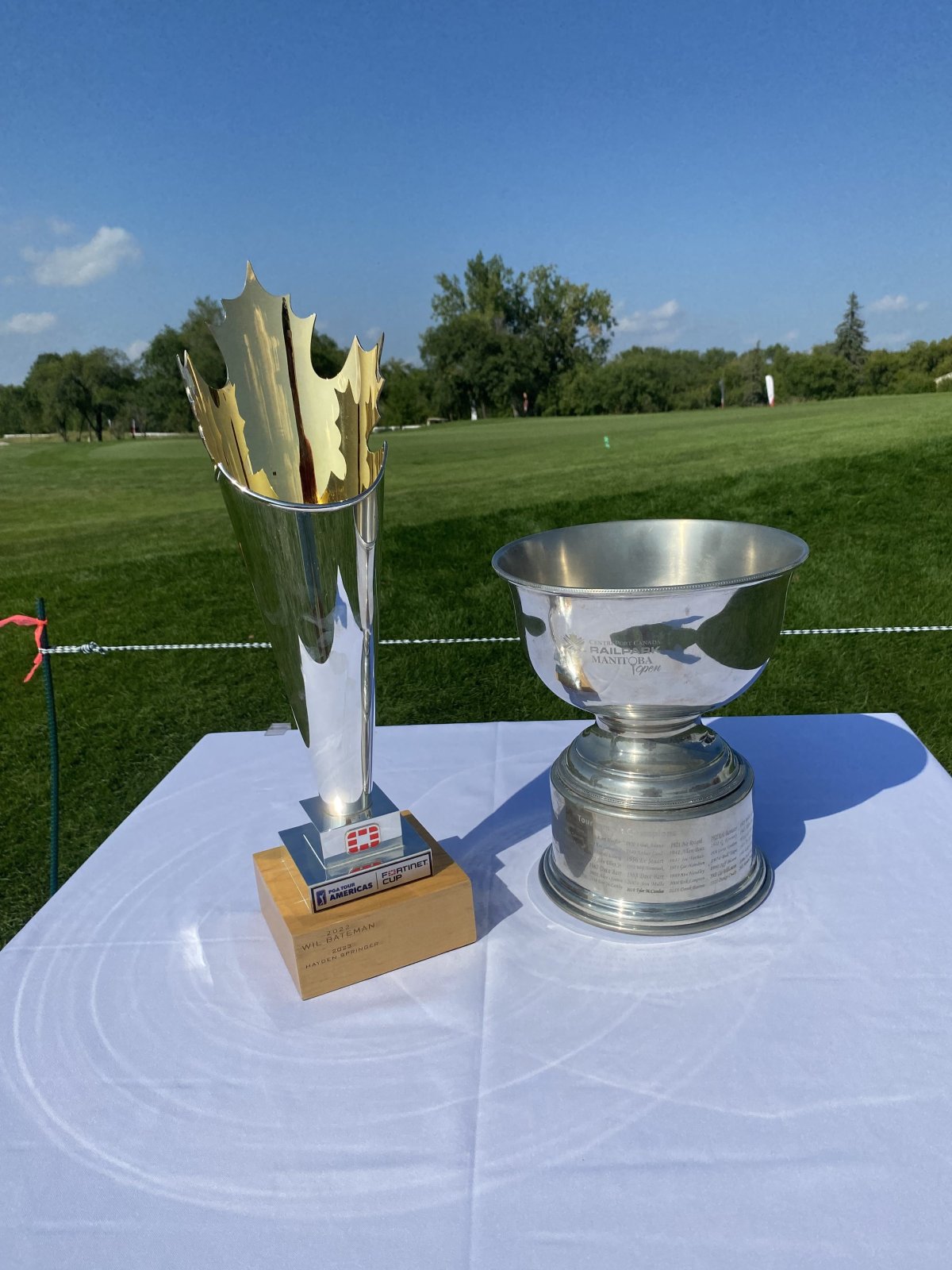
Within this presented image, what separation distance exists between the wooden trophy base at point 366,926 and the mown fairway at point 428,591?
115 centimetres

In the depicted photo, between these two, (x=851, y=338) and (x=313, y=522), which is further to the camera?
(x=851, y=338)

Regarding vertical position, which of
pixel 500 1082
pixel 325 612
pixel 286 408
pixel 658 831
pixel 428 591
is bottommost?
pixel 428 591

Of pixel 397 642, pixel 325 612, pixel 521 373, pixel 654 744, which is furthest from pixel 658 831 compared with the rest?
pixel 521 373

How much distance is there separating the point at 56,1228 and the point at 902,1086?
603 millimetres

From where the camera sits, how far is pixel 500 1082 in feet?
2.19

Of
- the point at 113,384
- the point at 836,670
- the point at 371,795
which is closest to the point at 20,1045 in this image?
the point at 371,795

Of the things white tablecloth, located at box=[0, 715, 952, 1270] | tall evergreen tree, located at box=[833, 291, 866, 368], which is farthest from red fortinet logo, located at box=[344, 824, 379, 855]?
tall evergreen tree, located at box=[833, 291, 866, 368]

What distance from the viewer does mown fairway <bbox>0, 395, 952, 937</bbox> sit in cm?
306

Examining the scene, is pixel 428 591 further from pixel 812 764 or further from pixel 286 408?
pixel 286 408

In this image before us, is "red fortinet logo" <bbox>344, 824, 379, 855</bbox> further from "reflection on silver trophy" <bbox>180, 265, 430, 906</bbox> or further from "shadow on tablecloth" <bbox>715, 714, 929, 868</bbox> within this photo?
"shadow on tablecloth" <bbox>715, 714, 929, 868</bbox>

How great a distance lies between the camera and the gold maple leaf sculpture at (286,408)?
2.45 feet

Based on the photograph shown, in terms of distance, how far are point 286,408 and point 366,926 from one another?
1.57 ft

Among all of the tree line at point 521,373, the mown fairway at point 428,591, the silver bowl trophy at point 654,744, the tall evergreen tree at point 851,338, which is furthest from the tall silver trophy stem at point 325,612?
the tall evergreen tree at point 851,338

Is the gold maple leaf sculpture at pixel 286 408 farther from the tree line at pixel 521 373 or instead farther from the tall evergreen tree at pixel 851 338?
the tall evergreen tree at pixel 851 338
